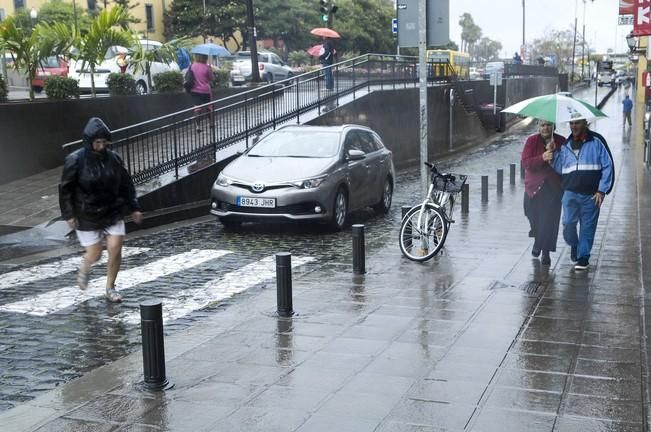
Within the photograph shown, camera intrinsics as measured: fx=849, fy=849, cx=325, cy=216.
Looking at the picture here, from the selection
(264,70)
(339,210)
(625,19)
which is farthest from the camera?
(264,70)

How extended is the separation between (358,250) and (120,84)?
37.9 feet

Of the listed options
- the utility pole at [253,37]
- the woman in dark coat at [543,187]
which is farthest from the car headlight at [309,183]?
the utility pole at [253,37]

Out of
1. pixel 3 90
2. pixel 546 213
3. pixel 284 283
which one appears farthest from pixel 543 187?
pixel 3 90

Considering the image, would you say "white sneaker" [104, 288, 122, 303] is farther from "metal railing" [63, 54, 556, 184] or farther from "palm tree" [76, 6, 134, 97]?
"palm tree" [76, 6, 134, 97]

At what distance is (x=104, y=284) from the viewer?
9.16m

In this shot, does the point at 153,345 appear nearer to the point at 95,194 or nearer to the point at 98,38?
the point at 95,194

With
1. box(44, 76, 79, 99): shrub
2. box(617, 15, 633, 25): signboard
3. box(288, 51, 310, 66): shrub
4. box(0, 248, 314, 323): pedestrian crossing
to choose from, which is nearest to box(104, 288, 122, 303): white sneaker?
box(0, 248, 314, 323): pedestrian crossing

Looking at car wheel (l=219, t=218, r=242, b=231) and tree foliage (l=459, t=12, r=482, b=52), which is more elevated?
tree foliage (l=459, t=12, r=482, b=52)

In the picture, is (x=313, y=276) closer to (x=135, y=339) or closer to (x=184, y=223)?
(x=135, y=339)

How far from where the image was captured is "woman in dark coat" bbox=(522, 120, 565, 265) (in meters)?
9.58

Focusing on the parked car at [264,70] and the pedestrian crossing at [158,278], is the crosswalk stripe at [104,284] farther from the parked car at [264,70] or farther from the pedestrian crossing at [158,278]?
the parked car at [264,70]

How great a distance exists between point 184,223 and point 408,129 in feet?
49.3

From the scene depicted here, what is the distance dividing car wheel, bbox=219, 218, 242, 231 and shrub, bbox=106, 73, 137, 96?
24.5 ft

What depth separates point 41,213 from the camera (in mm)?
13109
